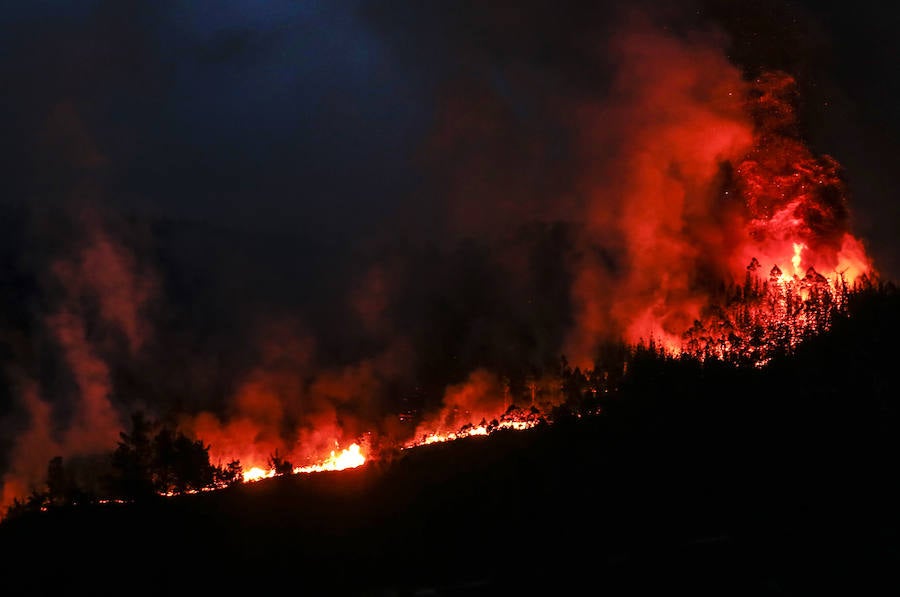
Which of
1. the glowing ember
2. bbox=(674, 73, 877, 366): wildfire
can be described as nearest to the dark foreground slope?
the glowing ember

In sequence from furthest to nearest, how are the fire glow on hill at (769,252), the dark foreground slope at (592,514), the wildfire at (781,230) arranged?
1. the wildfire at (781,230)
2. the fire glow on hill at (769,252)
3. the dark foreground slope at (592,514)

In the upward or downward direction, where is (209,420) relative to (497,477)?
upward

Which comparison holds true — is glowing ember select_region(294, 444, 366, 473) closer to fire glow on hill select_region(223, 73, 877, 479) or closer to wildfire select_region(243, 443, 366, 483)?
wildfire select_region(243, 443, 366, 483)

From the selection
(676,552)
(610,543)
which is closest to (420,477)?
(610,543)

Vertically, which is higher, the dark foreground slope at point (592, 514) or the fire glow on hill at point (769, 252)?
the fire glow on hill at point (769, 252)

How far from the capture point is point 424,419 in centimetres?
Answer: 1270

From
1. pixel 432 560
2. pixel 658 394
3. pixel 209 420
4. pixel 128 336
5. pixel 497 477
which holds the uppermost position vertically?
pixel 128 336

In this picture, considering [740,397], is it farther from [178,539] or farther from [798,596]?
[178,539]

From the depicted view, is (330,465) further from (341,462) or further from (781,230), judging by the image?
(781,230)

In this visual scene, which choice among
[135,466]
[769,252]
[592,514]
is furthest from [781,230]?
[135,466]

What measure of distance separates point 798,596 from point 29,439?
11166 millimetres

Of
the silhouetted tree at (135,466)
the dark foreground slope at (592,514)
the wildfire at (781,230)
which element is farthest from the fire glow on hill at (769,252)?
the silhouetted tree at (135,466)

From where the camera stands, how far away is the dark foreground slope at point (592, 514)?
6.79 metres

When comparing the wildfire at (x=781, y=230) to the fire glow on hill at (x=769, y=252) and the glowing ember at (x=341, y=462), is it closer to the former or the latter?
the fire glow on hill at (x=769, y=252)
